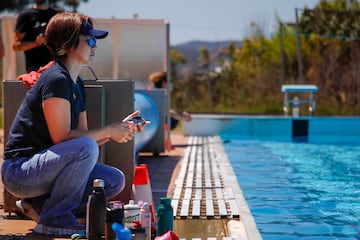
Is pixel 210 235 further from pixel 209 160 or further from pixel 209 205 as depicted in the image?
pixel 209 160

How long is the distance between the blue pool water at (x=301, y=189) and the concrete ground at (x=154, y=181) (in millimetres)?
649

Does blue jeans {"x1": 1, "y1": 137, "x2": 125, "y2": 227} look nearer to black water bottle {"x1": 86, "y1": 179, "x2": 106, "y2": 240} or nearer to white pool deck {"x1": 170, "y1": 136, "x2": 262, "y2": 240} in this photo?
black water bottle {"x1": 86, "y1": 179, "x2": 106, "y2": 240}

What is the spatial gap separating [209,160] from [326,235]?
3.94m

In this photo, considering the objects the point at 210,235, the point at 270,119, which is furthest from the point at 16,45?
the point at 270,119

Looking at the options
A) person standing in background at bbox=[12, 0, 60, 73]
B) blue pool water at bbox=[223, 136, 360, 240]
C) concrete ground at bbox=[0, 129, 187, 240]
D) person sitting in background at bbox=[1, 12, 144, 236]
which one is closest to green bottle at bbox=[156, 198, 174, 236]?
person sitting in background at bbox=[1, 12, 144, 236]

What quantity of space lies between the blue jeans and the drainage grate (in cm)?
86

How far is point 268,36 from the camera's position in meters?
18.5

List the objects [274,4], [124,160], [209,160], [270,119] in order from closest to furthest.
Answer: [124,160], [209,160], [270,119], [274,4]

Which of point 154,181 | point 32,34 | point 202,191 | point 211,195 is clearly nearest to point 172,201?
point 211,195

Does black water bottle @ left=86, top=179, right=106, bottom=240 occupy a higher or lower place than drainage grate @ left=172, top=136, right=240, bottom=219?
higher

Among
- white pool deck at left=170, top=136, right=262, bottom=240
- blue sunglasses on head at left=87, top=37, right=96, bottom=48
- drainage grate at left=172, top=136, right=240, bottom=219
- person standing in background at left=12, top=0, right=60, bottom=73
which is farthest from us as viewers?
person standing in background at left=12, top=0, right=60, bottom=73

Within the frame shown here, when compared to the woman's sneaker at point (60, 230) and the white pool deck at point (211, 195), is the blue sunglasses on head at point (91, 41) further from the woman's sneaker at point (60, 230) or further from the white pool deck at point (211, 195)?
the white pool deck at point (211, 195)

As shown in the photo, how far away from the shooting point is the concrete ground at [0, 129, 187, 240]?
3671 mm

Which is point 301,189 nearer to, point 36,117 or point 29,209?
point 29,209
